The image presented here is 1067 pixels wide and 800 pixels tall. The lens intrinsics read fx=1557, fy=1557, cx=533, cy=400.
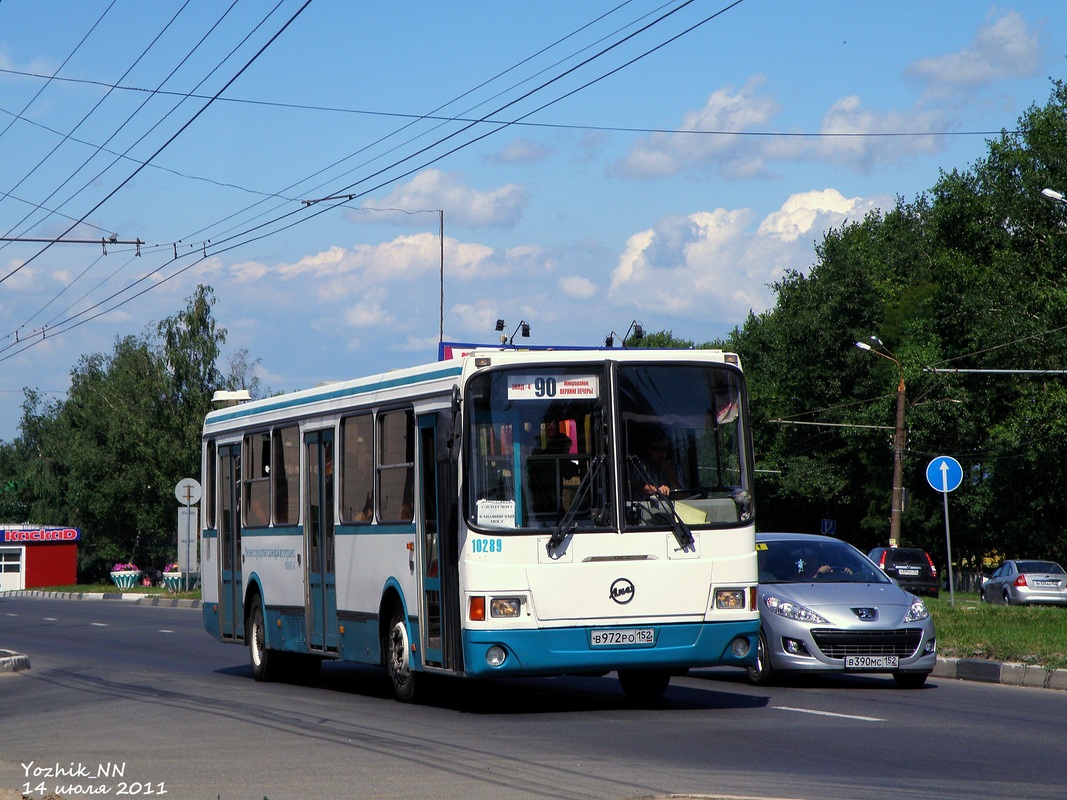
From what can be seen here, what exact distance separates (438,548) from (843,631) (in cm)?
425

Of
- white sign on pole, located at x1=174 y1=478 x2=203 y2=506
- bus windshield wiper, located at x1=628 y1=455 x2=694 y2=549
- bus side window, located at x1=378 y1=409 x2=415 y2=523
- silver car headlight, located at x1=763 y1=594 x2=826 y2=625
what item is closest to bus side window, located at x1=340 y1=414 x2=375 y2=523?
bus side window, located at x1=378 y1=409 x2=415 y2=523

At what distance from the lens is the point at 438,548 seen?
41.1 ft

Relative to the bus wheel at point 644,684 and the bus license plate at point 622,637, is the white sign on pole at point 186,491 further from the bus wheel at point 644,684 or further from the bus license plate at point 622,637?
the bus license plate at point 622,637

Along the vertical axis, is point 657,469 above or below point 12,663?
above

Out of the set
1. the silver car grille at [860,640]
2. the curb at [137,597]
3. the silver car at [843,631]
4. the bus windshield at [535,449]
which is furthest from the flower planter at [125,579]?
the bus windshield at [535,449]

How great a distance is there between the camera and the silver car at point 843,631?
14500 millimetres

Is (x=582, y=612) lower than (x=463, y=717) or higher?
higher

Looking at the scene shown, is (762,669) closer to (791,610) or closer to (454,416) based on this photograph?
(791,610)

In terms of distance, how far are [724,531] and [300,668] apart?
254 inches

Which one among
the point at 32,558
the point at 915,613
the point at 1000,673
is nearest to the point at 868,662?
the point at 915,613

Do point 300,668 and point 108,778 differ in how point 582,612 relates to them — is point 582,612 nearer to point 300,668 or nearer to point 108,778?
point 108,778

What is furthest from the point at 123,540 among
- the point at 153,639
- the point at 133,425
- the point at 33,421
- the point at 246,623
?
the point at 246,623

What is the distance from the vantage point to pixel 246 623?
17375 millimetres

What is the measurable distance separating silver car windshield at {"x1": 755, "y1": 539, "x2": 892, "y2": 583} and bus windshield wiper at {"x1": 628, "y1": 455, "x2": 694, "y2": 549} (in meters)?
3.51
